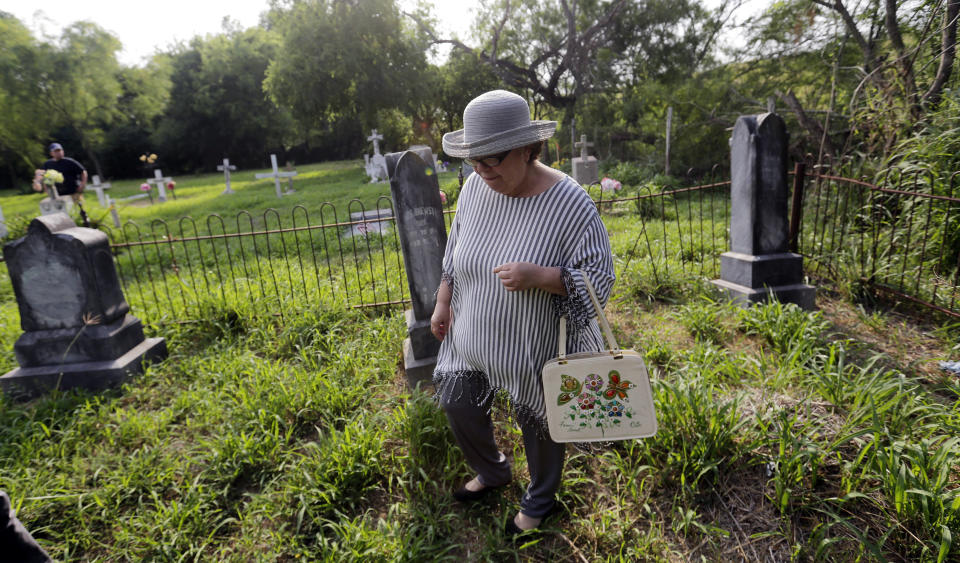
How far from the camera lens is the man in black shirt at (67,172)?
906 cm

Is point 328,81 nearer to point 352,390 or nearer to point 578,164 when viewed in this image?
point 578,164

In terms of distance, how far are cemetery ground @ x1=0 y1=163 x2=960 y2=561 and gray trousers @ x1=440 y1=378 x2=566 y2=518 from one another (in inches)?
6.7

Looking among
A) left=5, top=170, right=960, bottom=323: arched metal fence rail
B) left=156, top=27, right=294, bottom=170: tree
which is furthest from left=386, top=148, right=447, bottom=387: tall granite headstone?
left=156, top=27, right=294, bottom=170: tree

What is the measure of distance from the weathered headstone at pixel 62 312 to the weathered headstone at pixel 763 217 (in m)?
4.73

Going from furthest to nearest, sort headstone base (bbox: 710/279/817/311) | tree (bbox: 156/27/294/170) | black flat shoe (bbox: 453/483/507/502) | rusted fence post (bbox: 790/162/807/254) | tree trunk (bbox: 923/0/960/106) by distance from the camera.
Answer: tree (bbox: 156/27/294/170)
tree trunk (bbox: 923/0/960/106)
rusted fence post (bbox: 790/162/807/254)
headstone base (bbox: 710/279/817/311)
black flat shoe (bbox: 453/483/507/502)

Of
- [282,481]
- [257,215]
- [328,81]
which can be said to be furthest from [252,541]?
[328,81]

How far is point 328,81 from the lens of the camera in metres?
20.5

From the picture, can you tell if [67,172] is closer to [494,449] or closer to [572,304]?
[494,449]

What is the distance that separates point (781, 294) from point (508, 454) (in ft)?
8.81

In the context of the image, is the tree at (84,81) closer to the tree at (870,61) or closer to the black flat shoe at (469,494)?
the tree at (870,61)

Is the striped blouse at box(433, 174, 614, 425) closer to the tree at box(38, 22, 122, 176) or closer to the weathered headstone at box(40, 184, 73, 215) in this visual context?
the weathered headstone at box(40, 184, 73, 215)

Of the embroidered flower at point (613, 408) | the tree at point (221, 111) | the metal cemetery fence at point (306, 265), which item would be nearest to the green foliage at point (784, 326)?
the metal cemetery fence at point (306, 265)

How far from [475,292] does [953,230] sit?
4319mm

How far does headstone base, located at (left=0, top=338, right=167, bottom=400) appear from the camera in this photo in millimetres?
3475
